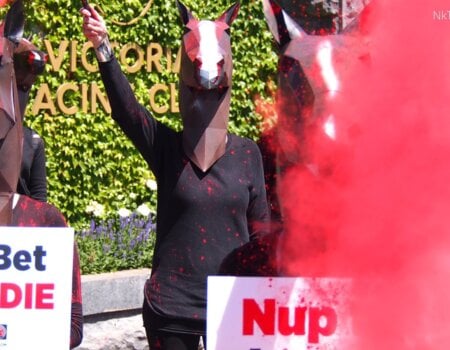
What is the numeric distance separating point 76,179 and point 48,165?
0.22 m

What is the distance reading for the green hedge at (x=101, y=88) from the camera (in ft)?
24.5

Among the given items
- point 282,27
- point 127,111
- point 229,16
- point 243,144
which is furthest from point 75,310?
point 229,16

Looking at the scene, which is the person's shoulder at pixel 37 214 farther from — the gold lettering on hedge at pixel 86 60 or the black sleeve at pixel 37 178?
the gold lettering on hedge at pixel 86 60

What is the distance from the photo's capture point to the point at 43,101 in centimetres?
743

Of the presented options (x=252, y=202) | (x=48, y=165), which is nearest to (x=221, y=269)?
(x=252, y=202)

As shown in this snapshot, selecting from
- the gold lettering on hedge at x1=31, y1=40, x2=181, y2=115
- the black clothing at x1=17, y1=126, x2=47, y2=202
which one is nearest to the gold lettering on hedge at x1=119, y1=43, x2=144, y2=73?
the gold lettering on hedge at x1=31, y1=40, x2=181, y2=115

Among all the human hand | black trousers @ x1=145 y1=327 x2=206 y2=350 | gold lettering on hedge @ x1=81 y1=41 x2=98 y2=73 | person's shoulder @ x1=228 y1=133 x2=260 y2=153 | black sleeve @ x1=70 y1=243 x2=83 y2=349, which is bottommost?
black trousers @ x1=145 y1=327 x2=206 y2=350

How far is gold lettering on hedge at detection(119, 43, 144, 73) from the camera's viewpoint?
771cm

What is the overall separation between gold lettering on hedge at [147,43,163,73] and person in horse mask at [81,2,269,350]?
374 centimetres

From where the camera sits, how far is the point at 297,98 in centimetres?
327

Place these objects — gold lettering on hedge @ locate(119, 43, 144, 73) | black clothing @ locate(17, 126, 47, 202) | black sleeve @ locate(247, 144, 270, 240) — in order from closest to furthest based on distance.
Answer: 1. black sleeve @ locate(247, 144, 270, 240)
2. black clothing @ locate(17, 126, 47, 202)
3. gold lettering on hedge @ locate(119, 43, 144, 73)

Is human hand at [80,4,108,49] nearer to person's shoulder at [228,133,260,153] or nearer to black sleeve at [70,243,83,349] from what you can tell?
person's shoulder at [228,133,260,153]

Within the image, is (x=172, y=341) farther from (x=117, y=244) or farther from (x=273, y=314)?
(x=117, y=244)

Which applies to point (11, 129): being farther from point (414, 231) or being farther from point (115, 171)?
point (115, 171)
